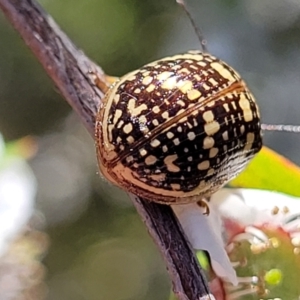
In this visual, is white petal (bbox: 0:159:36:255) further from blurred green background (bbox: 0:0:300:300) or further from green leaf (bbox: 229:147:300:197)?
blurred green background (bbox: 0:0:300:300)

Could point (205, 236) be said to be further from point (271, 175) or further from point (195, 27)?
point (195, 27)

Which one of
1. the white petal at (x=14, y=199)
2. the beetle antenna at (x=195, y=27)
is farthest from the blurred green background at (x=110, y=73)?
the beetle antenna at (x=195, y=27)

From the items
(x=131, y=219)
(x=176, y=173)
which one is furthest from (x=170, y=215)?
(x=131, y=219)

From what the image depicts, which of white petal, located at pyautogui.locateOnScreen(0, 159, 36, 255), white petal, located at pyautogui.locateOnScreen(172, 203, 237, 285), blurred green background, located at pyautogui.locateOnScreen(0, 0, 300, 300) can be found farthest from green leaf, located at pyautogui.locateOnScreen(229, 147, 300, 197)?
blurred green background, located at pyautogui.locateOnScreen(0, 0, 300, 300)

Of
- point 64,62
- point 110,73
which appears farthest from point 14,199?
point 110,73

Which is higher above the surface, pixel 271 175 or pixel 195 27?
pixel 195 27

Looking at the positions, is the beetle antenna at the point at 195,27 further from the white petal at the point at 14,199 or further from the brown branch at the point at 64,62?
the white petal at the point at 14,199
